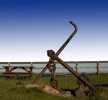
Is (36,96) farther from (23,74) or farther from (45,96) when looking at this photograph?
(23,74)

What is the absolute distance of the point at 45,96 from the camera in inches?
472

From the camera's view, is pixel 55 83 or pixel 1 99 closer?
pixel 1 99

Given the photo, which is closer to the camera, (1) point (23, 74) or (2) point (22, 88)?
(2) point (22, 88)

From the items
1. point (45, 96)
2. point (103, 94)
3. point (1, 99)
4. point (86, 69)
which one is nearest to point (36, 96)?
point (45, 96)

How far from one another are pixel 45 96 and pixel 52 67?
6.35ft

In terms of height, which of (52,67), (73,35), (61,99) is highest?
(73,35)

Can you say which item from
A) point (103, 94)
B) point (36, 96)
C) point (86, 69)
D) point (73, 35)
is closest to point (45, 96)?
point (36, 96)

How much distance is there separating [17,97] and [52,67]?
2937 mm

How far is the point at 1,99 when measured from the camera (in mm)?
10781

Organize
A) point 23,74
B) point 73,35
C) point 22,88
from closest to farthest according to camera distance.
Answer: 1. point 22,88
2. point 73,35
3. point 23,74

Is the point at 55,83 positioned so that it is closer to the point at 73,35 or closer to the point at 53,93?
the point at 53,93

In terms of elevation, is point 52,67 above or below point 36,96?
above

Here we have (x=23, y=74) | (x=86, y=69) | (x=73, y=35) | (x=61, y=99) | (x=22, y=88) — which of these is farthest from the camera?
(x=86, y=69)

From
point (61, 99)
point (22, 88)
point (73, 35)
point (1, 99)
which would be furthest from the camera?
point (73, 35)
